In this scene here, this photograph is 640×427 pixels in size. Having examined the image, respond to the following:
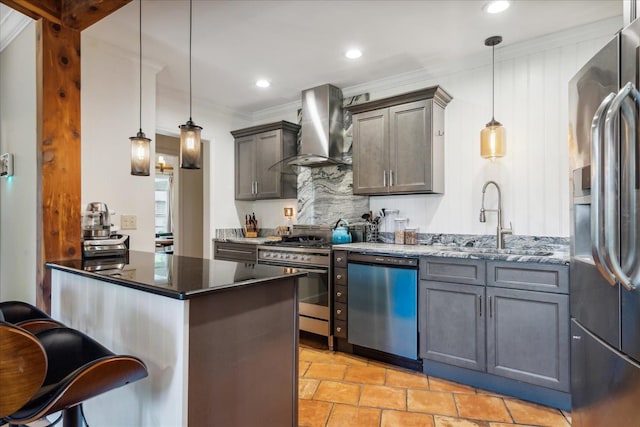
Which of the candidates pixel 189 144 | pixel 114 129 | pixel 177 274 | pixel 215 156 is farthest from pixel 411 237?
pixel 114 129

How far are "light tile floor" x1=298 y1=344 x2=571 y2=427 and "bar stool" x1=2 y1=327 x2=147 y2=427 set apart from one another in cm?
124

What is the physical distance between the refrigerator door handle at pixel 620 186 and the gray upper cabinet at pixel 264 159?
11.1ft

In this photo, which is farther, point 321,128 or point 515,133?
point 321,128

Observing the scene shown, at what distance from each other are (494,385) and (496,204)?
147 cm

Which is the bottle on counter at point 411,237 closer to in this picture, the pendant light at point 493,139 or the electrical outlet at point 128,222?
the pendant light at point 493,139

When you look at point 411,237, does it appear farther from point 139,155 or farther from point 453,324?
point 139,155

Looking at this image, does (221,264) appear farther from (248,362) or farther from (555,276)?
(555,276)

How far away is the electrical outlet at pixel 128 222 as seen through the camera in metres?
3.07

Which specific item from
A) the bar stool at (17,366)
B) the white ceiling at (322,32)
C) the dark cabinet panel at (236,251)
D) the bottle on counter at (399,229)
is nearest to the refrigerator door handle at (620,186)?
the white ceiling at (322,32)

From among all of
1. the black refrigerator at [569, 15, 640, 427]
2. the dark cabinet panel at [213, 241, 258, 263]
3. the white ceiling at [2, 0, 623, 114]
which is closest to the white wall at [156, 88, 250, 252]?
the dark cabinet panel at [213, 241, 258, 263]

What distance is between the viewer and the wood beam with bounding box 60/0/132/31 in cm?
210

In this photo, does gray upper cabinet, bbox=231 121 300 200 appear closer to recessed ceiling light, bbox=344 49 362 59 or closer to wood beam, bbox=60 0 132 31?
recessed ceiling light, bbox=344 49 362 59

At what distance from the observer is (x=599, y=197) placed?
1.43 m

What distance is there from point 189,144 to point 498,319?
2332mm
